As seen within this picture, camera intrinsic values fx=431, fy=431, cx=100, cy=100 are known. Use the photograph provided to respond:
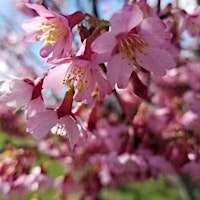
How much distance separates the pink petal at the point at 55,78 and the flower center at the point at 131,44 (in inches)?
6.0

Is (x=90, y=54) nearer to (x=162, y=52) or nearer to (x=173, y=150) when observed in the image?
(x=162, y=52)

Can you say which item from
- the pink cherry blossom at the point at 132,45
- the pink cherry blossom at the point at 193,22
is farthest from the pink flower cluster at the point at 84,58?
the pink cherry blossom at the point at 193,22

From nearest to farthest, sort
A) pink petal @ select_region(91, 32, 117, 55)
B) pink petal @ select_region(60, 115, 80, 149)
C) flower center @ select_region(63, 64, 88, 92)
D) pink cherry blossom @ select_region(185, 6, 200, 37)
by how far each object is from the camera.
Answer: pink petal @ select_region(91, 32, 117, 55) < flower center @ select_region(63, 64, 88, 92) < pink petal @ select_region(60, 115, 80, 149) < pink cherry blossom @ select_region(185, 6, 200, 37)

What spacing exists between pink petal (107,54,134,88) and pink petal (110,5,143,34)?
0.25 feet

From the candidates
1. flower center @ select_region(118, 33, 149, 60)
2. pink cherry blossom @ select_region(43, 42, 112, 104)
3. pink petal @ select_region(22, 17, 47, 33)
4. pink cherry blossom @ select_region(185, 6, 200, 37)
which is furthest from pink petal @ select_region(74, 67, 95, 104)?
pink cherry blossom @ select_region(185, 6, 200, 37)

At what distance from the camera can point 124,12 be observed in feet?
3.18

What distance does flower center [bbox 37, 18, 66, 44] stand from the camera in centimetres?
111

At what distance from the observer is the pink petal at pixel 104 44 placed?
96 centimetres

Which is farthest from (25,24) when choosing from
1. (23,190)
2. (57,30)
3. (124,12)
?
(23,190)

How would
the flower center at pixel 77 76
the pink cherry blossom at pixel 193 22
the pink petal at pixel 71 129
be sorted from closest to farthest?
the flower center at pixel 77 76 → the pink petal at pixel 71 129 → the pink cherry blossom at pixel 193 22

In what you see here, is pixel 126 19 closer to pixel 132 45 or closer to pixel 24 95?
pixel 132 45

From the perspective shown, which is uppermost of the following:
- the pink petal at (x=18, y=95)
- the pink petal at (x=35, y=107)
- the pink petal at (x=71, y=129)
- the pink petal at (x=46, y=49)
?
the pink petal at (x=46, y=49)

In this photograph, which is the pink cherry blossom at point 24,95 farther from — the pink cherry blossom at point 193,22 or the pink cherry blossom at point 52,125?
the pink cherry blossom at point 193,22

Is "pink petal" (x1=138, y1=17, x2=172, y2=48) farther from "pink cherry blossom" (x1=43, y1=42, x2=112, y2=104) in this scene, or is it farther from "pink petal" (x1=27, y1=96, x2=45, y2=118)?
"pink petal" (x1=27, y1=96, x2=45, y2=118)
